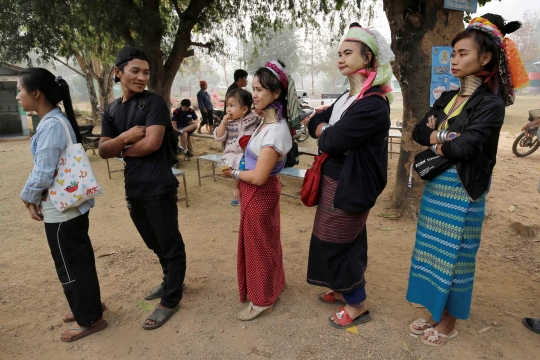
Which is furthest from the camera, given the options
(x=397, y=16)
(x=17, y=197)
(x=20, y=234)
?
(x=17, y=197)

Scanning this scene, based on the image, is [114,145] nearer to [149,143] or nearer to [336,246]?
[149,143]

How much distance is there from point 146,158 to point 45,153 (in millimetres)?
575

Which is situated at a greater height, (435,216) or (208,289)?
(435,216)

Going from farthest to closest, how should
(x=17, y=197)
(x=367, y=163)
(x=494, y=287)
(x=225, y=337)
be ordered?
(x=17, y=197) < (x=494, y=287) < (x=225, y=337) < (x=367, y=163)

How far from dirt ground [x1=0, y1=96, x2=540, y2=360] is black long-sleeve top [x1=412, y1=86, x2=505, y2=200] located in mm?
1047

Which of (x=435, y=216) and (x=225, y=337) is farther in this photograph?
(x=225, y=337)

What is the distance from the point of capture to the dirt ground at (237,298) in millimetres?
2307

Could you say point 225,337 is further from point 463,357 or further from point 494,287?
point 494,287

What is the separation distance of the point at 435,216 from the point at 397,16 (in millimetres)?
2952

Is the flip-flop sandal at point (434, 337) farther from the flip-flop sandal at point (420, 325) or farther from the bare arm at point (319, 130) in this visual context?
the bare arm at point (319, 130)

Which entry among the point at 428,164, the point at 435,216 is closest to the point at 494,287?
the point at 435,216

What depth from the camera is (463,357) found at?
2.15 m

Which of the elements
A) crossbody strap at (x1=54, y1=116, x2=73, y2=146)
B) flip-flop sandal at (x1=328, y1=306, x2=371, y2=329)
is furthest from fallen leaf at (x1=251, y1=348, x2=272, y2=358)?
crossbody strap at (x1=54, y1=116, x2=73, y2=146)

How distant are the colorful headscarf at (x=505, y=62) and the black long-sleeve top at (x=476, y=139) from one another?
8 cm
